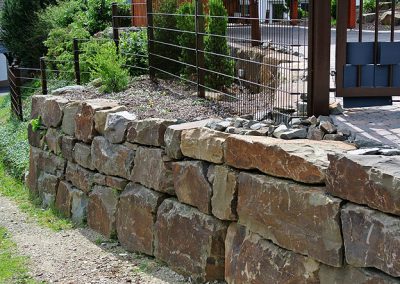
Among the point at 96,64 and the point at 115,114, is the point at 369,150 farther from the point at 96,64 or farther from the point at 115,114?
the point at 96,64

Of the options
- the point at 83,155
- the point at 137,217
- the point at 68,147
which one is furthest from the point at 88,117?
the point at 137,217

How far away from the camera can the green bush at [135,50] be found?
34.7ft

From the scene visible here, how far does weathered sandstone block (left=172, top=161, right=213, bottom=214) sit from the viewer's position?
19.5ft

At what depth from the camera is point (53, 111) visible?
922 cm

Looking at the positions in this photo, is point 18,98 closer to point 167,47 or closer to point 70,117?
point 167,47

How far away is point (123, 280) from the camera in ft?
21.0

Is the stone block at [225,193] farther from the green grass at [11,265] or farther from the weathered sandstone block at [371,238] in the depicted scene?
the green grass at [11,265]

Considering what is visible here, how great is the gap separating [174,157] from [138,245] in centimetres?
113

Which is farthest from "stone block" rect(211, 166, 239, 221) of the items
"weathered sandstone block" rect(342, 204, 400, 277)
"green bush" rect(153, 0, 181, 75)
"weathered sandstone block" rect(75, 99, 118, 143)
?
"green bush" rect(153, 0, 181, 75)

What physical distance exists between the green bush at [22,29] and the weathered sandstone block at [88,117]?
11.3 metres

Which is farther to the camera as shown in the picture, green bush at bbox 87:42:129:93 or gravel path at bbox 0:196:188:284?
green bush at bbox 87:42:129:93

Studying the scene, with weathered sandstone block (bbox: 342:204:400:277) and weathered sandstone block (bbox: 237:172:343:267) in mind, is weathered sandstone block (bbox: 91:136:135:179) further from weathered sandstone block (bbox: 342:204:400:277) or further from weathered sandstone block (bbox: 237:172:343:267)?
weathered sandstone block (bbox: 342:204:400:277)

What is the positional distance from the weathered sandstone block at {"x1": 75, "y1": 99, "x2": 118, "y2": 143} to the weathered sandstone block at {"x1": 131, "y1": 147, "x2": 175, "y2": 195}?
115cm

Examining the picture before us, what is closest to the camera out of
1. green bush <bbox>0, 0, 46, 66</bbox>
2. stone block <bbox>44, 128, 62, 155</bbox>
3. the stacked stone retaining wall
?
the stacked stone retaining wall
